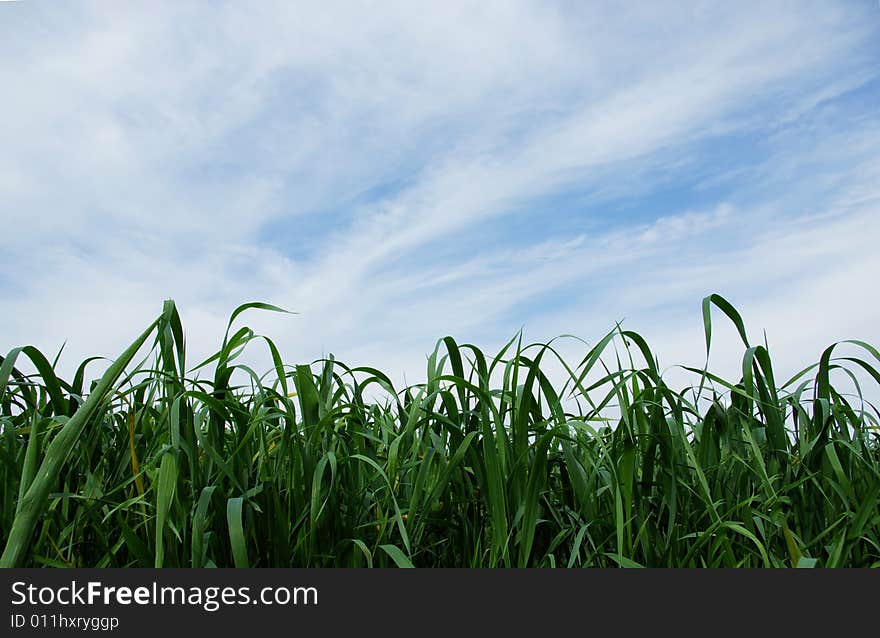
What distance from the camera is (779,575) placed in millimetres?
1032

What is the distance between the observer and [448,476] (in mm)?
1188

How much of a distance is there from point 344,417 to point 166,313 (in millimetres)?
371

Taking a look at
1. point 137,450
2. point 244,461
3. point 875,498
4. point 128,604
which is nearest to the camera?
point 128,604

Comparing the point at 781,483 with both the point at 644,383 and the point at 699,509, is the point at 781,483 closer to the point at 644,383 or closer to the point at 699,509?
the point at 699,509

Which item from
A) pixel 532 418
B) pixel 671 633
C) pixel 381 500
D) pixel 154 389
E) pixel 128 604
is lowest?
pixel 671 633

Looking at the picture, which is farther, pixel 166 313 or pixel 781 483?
pixel 781 483

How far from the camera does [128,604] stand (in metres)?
1.02

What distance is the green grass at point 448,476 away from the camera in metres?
1.16

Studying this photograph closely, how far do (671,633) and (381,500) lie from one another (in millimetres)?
544

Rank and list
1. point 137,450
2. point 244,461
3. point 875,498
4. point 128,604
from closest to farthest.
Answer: point 128,604
point 875,498
point 244,461
point 137,450

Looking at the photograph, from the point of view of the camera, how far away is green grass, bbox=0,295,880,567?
1.16 metres

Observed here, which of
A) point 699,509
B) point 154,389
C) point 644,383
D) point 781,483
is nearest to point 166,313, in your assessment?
point 154,389

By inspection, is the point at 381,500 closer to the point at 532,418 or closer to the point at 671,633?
the point at 532,418

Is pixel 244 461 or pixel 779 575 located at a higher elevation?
pixel 244 461
